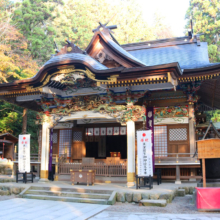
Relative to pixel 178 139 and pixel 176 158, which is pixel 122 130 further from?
pixel 176 158

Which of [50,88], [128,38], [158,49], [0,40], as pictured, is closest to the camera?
[50,88]

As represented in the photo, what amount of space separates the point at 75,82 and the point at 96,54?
2623 millimetres

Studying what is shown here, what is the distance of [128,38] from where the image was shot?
4019cm

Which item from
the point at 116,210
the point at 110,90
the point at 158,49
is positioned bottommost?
the point at 116,210

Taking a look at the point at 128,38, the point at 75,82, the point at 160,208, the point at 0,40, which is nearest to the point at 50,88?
the point at 75,82

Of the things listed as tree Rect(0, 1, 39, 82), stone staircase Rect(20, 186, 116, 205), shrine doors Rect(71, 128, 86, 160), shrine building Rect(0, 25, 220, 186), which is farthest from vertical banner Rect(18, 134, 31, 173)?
tree Rect(0, 1, 39, 82)

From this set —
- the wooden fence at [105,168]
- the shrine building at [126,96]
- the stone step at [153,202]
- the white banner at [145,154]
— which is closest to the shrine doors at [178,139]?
the shrine building at [126,96]

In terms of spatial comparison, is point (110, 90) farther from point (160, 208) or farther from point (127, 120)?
point (160, 208)

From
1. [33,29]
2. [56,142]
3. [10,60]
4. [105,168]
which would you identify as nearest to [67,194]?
[105,168]

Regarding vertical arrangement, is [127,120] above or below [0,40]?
below

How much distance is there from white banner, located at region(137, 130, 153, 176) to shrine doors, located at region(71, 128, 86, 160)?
5.99 m

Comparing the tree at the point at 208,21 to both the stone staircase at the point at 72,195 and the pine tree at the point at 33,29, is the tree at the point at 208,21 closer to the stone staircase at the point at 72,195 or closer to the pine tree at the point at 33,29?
the pine tree at the point at 33,29

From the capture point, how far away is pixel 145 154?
32.1 ft

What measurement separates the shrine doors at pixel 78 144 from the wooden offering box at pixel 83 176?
13.9 ft
